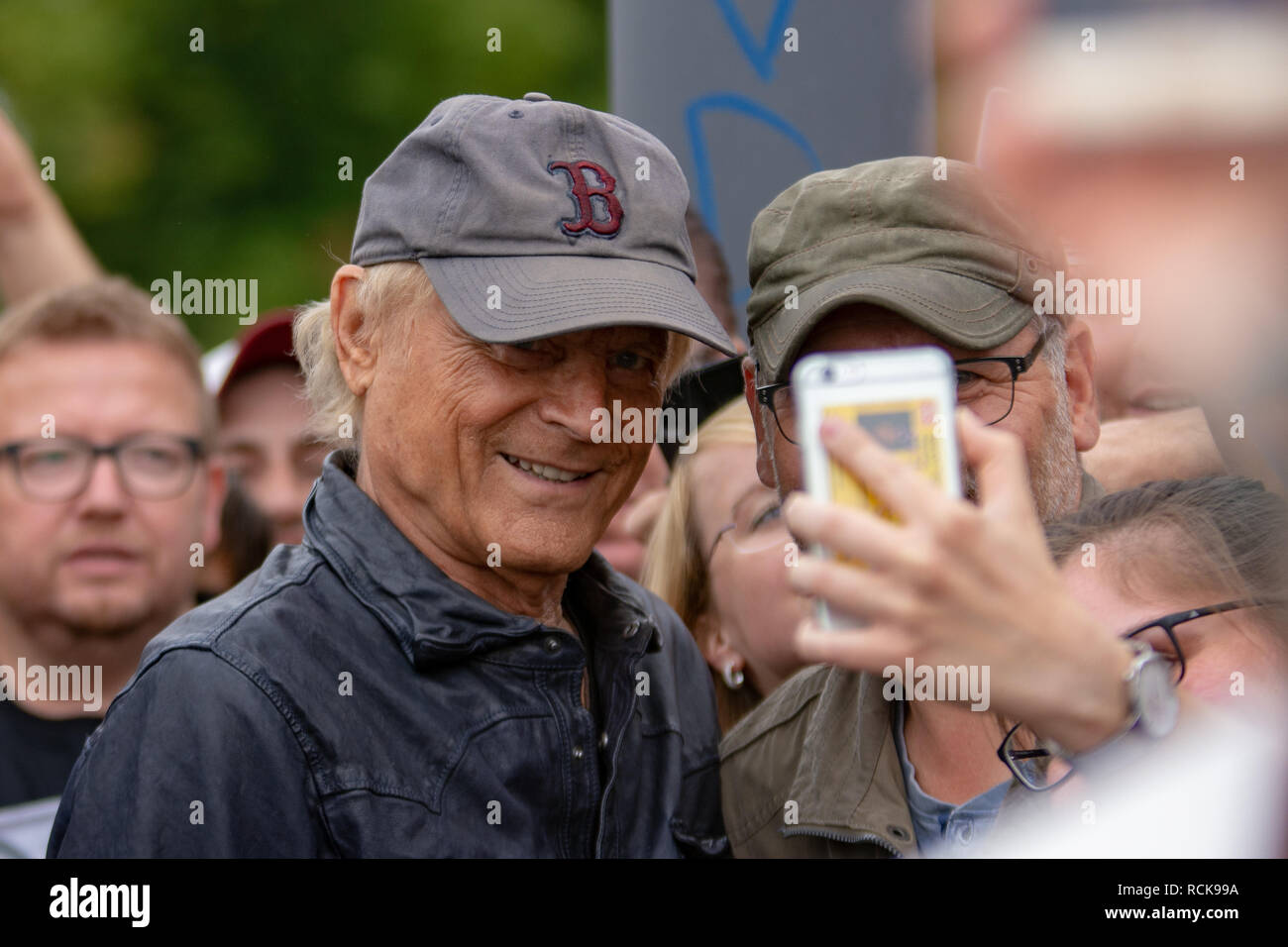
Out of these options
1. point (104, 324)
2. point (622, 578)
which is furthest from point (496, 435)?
point (104, 324)

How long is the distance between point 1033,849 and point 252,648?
995 millimetres

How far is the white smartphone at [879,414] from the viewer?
42.6 inches

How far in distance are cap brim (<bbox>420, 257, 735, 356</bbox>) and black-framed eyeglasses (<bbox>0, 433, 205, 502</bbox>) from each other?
4.46 feet

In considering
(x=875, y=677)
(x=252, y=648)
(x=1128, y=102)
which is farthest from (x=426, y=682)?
(x=1128, y=102)

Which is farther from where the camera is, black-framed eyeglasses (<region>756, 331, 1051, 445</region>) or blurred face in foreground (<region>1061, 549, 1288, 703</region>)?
black-framed eyeglasses (<region>756, 331, 1051, 445</region>)

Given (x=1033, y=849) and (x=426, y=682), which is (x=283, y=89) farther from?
(x=1033, y=849)

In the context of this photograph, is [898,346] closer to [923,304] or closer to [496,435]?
[923,304]

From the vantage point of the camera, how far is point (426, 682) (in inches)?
69.4

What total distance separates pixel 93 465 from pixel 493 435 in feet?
4.52

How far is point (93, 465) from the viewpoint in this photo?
2.82 m

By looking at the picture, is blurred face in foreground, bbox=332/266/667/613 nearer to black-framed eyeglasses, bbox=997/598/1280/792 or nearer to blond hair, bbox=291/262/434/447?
blond hair, bbox=291/262/434/447

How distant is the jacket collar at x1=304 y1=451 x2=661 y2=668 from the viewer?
1.76 metres

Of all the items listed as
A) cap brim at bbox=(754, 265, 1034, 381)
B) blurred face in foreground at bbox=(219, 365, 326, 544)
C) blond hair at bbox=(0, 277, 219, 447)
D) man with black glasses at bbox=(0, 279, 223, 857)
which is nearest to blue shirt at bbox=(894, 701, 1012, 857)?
cap brim at bbox=(754, 265, 1034, 381)

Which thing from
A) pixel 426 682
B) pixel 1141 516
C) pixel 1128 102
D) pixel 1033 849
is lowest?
pixel 1033 849
